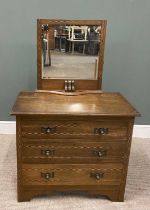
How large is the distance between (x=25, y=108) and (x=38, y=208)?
697 mm

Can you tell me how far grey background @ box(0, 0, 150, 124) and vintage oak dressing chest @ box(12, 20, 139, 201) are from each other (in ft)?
1.79

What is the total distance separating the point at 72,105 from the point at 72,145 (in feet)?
0.90

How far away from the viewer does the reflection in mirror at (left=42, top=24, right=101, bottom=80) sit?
1.80 m

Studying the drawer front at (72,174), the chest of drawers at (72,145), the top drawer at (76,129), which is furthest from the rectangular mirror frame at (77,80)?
the drawer front at (72,174)

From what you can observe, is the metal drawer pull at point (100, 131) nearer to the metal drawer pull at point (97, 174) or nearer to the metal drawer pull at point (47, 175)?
the metal drawer pull at point (97, 174)

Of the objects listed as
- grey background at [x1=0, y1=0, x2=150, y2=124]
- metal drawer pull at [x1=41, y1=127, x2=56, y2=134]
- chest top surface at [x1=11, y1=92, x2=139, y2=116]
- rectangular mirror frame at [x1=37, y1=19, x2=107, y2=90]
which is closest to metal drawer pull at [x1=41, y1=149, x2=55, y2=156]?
metal drawer pull at [x1=41, y1=127, x2=56, y2=134]

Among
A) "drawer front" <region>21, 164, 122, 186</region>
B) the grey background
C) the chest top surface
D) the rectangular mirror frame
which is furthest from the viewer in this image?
the grey background

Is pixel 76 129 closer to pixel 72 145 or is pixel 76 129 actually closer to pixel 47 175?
pixel 72 145

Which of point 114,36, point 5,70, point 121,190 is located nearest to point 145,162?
point 121,190

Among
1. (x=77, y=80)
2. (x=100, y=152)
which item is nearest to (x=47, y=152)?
(x=100, y=152)

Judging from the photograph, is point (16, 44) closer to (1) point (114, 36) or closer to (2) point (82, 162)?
(1) point (114, 36)

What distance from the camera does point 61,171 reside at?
1595 mm

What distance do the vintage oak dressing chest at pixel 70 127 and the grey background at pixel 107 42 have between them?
0.54 metres

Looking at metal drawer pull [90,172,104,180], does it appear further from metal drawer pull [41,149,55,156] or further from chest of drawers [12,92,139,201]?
metal drawer pull [41,149,55,156]
